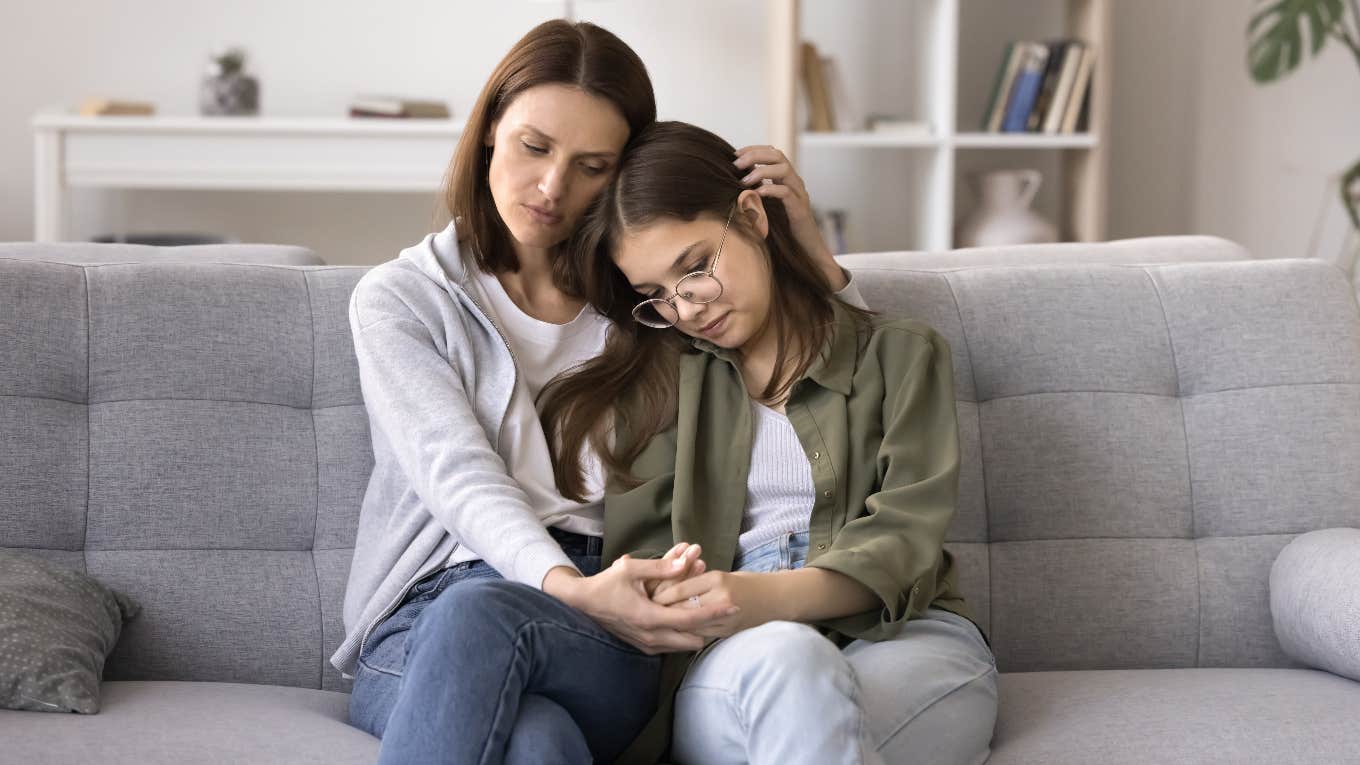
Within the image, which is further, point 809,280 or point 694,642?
point 809,280

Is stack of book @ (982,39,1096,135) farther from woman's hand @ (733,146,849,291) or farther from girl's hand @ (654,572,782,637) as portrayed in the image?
girl's hand @ (654,572,782,637)

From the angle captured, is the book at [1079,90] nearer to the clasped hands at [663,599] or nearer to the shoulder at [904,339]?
the shoulder at [904,339]

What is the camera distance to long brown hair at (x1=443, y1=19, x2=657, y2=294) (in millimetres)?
1627

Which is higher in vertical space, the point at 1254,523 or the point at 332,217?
the point at 332,217

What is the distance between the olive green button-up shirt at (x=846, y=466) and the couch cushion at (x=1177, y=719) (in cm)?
15

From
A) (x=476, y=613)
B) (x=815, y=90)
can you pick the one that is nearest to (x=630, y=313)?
(x=476, y=613)

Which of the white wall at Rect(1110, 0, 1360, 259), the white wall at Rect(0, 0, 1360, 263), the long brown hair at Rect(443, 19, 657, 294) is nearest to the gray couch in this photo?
the long brown hair at Rect(443, 19, 657, 294)

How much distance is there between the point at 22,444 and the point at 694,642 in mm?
872

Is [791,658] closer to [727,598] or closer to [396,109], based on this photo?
[727,598]

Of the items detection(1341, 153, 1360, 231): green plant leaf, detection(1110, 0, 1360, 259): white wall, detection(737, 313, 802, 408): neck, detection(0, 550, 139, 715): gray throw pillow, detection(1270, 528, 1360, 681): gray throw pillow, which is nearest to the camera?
detection(0, 550, 139, 715): gray throw pillow

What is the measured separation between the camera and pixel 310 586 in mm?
1693

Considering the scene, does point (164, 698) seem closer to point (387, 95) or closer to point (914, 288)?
point (914, 288)

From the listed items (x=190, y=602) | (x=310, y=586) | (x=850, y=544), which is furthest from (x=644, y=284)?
(x=190, y=602)

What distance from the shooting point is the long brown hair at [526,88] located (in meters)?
1.63
